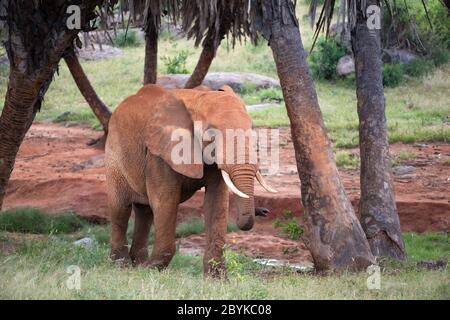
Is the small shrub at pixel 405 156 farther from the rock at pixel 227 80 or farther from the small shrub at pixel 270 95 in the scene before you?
the rock at pixel 227 80

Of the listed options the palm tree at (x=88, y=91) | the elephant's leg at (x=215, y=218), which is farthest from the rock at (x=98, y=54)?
the elephant's leg at (x=215, y=218)

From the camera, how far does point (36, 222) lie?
1236cm

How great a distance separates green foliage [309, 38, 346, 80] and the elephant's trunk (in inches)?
707

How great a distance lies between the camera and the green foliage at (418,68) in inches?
982

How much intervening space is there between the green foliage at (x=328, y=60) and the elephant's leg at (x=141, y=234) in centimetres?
1623

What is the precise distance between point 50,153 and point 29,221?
6179 millimetres

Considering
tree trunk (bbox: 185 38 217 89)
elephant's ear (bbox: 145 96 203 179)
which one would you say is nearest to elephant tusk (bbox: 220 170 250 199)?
elephant's ear (bbox: 145 96 203 179)

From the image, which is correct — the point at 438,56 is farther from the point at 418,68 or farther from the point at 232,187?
the point at 232,187

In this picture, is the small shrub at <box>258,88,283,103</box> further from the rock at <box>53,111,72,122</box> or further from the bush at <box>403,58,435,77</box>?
the rock at <box>53,111,72,122</box>

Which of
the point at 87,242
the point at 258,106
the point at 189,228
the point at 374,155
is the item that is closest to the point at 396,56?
the point at 258,106

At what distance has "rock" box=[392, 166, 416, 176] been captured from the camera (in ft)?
51.0

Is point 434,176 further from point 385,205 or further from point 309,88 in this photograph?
point 309,88
